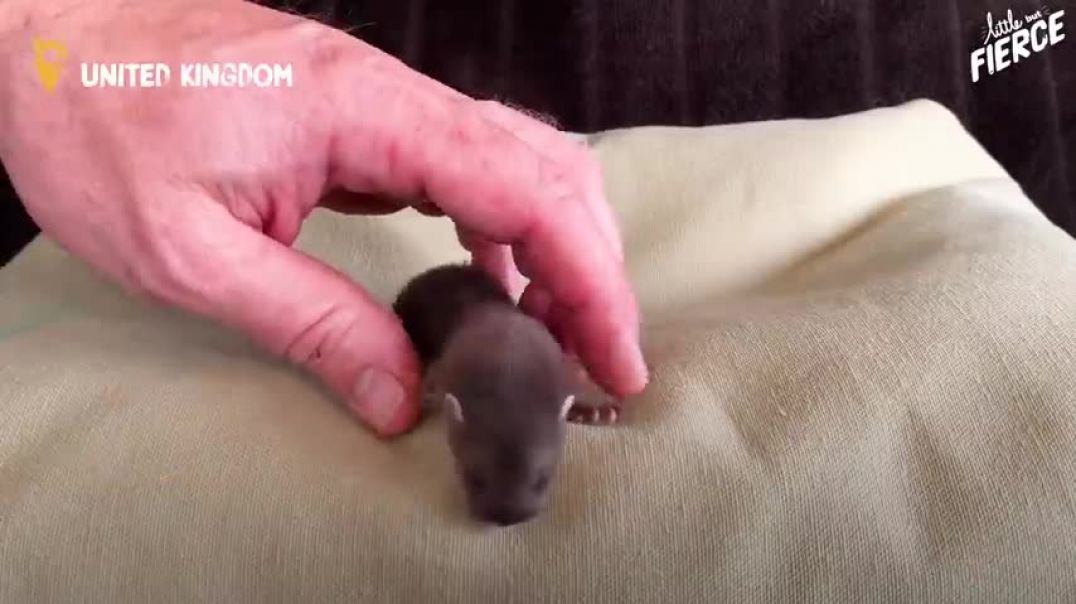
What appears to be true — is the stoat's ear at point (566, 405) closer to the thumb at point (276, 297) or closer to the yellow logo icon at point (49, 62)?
the thumb at point (276, 297)

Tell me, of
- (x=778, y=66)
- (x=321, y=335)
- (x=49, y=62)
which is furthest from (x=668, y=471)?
(x=778, y=66)

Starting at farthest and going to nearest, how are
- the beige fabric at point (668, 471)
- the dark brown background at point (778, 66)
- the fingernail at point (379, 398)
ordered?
the dark brown background at point (778, 66)
the fingernail at point (379, 398)
the beige fabric at point (668, 471)

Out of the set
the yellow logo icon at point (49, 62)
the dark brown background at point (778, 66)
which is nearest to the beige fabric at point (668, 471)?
the yellow logo icon at point (49, 62)

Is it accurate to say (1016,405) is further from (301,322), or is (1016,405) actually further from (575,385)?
(301,322)

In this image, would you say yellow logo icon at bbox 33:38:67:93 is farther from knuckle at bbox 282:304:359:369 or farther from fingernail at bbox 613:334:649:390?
fingernail at bbox 613:334:649:390

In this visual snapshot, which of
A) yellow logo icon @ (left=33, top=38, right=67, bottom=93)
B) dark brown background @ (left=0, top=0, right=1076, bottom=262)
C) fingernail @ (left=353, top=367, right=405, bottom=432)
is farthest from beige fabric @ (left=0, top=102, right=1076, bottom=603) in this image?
dark brown background @ (left=0, top=0, right=1076, bottom=262)

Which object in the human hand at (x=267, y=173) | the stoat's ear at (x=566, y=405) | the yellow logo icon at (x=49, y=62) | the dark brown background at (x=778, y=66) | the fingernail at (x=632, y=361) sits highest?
the yellow logo icon at (x=49, y=62)
